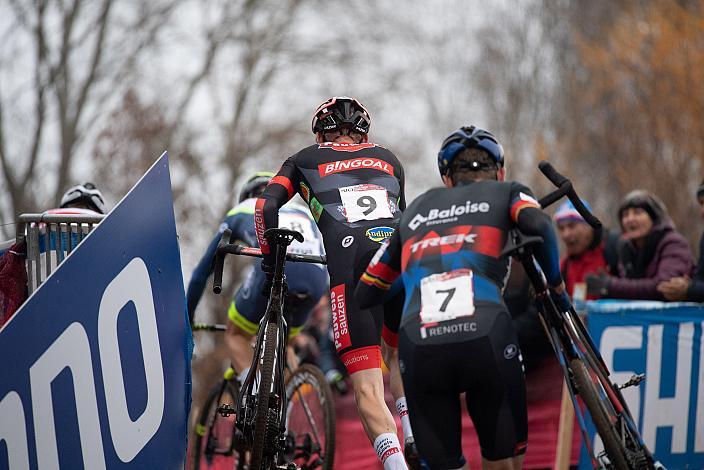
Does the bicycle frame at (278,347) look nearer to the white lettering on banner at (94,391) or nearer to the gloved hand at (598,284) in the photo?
the white lettering on banner at (94,391)

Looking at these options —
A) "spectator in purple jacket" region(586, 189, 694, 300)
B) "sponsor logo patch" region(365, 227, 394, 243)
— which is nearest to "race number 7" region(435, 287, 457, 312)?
"sponsor logo patch" region(365, 227, 394, 243)

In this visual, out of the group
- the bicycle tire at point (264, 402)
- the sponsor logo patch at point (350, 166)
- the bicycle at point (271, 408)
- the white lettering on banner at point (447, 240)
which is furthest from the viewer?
the sponsor logo patch at point (350, 166)

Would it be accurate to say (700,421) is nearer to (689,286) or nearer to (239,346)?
(689,286)

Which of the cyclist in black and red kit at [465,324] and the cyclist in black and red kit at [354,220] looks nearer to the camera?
the cyclist in black and red kit at [465,324]

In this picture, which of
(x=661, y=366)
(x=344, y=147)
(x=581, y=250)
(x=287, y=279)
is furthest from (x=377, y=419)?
(x=581, y=250)

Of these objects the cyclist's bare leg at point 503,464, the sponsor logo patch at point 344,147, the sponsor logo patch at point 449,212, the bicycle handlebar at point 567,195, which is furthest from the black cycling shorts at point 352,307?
the cyclist's bare leg at point 503,464

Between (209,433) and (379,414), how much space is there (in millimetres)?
3153

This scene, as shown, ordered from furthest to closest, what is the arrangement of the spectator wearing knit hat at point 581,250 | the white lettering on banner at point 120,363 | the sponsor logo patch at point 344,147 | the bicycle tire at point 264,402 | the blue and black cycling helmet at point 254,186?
the spectator wearing knit hat at point 581,250 → the blue and black cycling helmet at point 254,186 → the sponsor logo patch at point 344,147 → the bicycle tire at point 264,402 → the white lettering on banner at point 120,363

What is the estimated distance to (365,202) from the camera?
6.97 m

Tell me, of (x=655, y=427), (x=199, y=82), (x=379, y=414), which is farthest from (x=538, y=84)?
(x=379, y=414)

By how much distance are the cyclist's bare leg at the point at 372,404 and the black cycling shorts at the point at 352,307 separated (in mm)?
55

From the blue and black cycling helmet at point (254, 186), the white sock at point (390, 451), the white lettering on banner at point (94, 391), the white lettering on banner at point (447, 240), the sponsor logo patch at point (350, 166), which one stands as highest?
the blue and black cycling helmet at point (254, 186)

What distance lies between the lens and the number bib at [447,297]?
5.28m

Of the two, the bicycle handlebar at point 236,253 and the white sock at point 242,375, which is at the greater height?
the bicycle handlebar at point 236,253
